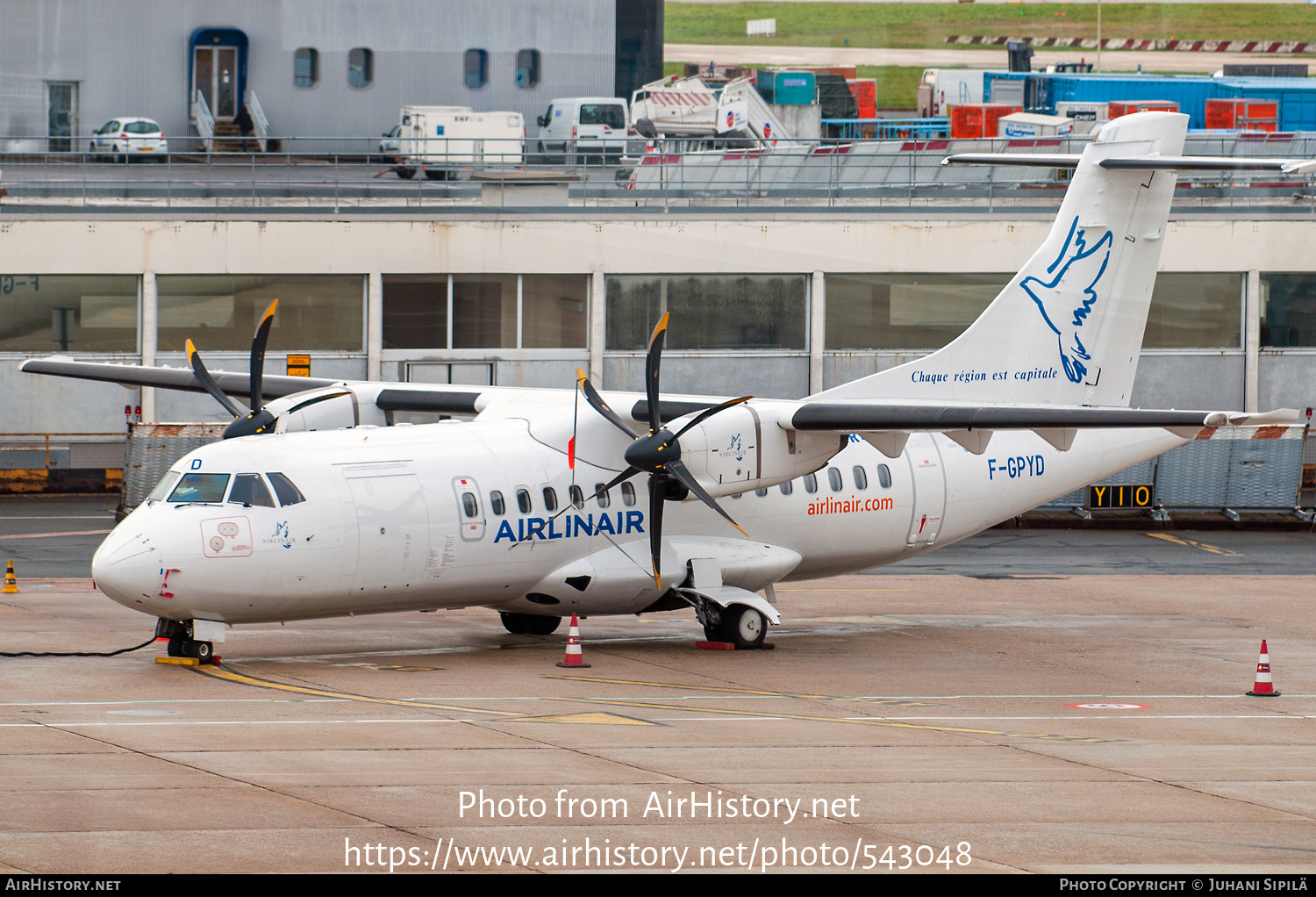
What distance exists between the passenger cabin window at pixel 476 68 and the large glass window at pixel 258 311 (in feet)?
76.3

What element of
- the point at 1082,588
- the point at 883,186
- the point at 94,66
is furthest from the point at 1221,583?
the point at 94,66

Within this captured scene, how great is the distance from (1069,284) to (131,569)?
14.9 metres

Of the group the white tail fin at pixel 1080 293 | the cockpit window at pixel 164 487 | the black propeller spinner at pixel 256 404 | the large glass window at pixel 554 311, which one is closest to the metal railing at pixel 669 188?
the large glass window at pixel 554 311

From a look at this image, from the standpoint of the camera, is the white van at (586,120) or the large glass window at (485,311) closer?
the large glass window at (485,311)

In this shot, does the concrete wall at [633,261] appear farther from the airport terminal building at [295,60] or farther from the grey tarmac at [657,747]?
the airport terminal building at [295,60]

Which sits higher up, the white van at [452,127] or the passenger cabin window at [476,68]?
the passenger cabin window at [476,68]

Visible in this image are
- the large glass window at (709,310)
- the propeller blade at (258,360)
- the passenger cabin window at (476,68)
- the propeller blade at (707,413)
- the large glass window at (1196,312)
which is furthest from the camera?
the passenger cabin window at (476,68)

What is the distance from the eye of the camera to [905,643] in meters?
23.6

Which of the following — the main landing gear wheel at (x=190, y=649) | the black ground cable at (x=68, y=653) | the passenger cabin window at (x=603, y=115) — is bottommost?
the black ground cable at (x=68, y=653)

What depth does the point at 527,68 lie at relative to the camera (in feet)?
206

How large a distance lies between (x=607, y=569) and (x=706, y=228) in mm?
21291

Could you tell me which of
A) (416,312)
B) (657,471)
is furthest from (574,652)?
(416,312)

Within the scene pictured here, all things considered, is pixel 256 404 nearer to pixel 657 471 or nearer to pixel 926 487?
pixel 657 471

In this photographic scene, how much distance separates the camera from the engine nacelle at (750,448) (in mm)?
21141
